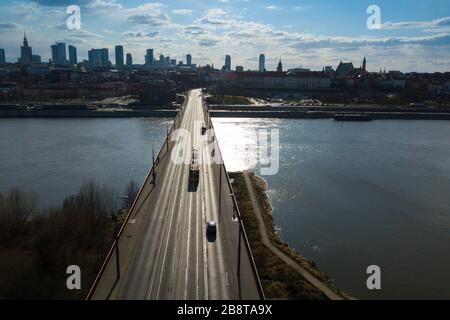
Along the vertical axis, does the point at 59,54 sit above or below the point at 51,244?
above

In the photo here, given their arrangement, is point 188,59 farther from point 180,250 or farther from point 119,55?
point 180,250

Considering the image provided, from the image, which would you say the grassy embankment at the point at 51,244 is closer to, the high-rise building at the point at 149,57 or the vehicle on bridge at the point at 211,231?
the vehicle on bridge at the point at 211,231

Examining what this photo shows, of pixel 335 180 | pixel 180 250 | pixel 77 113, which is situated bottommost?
pixel 335 180

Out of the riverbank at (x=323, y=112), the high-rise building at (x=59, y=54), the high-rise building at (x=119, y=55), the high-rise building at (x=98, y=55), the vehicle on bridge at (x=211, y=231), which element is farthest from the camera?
the high-rise building at (x=119, y=55)

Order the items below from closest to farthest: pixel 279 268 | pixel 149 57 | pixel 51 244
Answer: pixel 279 268, pixel 51 244, pixel 149 57

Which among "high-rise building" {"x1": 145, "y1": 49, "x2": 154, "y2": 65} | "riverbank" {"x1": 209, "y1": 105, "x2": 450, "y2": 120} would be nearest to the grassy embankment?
"riverbank" {"x1": 209, "y1": 105, "x2": 450, "y2": 120}

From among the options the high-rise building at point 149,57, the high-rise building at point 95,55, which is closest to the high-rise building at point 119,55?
the high-rise building at point 95,55

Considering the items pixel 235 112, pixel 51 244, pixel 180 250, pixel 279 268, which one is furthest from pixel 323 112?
pixel 180 250
